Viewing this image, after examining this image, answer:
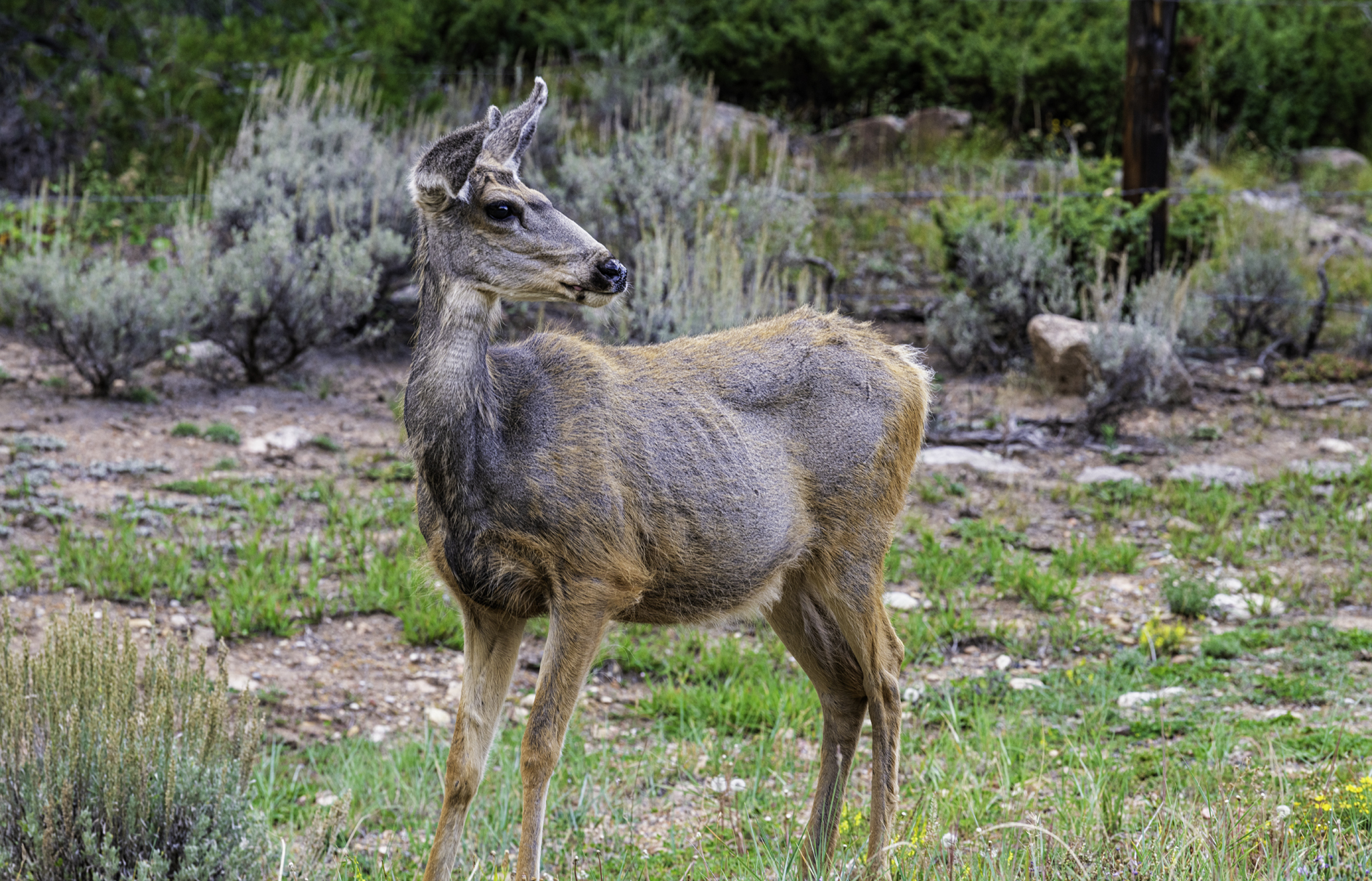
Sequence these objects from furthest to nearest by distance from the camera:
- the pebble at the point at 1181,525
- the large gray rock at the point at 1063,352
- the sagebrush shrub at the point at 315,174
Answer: the sagebrush shrub at the point at 315,174 → the large gray rock at the point at 1063,352 → the pebble at the point at 1181,525

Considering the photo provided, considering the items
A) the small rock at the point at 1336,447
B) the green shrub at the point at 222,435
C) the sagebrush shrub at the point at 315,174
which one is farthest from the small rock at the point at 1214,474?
the sagebrush shrub at the point at 315,174

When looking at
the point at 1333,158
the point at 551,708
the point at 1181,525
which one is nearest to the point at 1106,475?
the point at 1181,525

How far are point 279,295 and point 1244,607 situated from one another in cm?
683

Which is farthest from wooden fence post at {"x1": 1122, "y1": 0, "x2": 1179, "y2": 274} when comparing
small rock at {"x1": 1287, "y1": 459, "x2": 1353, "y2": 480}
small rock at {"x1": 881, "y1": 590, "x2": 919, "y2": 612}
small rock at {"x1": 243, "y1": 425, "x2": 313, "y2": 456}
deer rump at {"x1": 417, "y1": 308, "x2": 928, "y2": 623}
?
deer rump at {"x1": 417, "y1": 308, "x2": 928, "y2": 623}

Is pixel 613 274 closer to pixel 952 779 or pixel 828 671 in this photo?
pixel 828 671

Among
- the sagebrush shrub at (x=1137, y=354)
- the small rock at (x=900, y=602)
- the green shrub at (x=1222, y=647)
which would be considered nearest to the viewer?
the green shrub at (x=1222, y=647)

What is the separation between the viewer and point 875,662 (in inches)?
167

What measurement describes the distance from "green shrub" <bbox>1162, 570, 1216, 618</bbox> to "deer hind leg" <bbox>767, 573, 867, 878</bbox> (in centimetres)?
266

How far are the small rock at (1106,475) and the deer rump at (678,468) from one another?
4.23 metres

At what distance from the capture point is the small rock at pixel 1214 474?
8.17 m

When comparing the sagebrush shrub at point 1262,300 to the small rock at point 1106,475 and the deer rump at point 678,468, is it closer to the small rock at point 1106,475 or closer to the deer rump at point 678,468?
the small rock at point 1106,475

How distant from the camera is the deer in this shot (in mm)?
3545

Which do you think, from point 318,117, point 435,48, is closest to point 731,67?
point 435,48

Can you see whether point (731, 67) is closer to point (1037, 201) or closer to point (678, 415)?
point (1037, 201)
